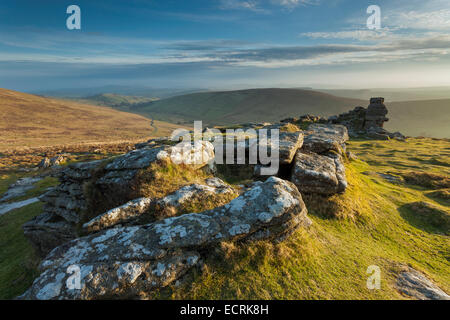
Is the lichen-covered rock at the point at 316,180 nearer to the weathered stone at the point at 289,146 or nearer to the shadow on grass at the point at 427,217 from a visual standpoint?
the weathered stone at the point at 289,146

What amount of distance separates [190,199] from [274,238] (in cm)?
454

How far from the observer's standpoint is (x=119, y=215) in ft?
32.2

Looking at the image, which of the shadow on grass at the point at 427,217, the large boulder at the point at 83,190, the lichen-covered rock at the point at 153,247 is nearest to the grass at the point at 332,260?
the shadow on grass at the point at 427,217

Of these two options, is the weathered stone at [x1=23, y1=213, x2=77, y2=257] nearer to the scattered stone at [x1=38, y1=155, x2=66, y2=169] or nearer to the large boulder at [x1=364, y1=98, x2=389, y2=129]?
the scattered stone at [x1=38, y1=155, x2=66, y2=169]

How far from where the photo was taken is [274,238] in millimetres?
8945

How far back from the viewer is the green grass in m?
10.7

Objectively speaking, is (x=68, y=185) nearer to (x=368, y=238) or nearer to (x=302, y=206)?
(x=302, y=206)

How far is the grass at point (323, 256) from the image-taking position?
740cm

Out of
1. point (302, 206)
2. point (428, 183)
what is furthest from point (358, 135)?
point (302, 206)

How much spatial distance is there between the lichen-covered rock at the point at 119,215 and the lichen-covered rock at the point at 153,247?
1.07 meters

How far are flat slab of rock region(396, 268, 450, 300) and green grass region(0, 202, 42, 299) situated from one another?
56.7 ft

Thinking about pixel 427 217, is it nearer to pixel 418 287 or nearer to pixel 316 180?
pixel 316 180

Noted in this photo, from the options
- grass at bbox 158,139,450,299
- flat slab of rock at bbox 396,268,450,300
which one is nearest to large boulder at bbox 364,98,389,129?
grass at bbox 158,139,450,299

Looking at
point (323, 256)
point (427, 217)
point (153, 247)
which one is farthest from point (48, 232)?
point (427, 217)
